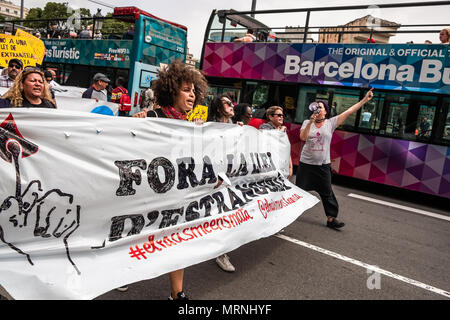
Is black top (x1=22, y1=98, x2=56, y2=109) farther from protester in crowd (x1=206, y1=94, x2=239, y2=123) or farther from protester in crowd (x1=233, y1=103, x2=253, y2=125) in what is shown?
protester in crowd (x1=233, y1=103, x2=253, y2=125)

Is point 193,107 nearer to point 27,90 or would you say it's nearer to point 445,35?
point 27,90

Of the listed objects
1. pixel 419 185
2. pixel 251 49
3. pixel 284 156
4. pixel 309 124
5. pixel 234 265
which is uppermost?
pixel 251 49

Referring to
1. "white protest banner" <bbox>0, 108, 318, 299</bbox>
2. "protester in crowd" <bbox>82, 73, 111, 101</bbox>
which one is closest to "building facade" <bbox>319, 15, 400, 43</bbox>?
"protester in crowd" <bbox>82, 73, 111, 101</bbox>

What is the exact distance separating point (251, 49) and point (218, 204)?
8.13m

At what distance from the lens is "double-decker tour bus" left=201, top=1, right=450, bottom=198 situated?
7812 mm

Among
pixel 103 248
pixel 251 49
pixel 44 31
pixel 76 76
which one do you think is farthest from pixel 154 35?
pixel 103 248

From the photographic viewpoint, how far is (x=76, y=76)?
1438 cm

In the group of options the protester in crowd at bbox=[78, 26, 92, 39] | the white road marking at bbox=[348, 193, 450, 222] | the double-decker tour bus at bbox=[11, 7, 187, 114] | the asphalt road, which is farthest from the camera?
the protester in crowd at bbox=[78, 26, 92, 39]

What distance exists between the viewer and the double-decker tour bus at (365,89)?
25.6ft

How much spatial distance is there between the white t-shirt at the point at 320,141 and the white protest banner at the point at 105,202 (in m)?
2.11

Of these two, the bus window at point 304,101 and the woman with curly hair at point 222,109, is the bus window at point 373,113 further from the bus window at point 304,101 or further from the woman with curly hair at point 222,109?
the woman with curly hair at point 222,109

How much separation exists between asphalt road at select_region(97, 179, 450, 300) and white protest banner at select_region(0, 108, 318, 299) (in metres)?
0.46

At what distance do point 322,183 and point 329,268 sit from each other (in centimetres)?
160

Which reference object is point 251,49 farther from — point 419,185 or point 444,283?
point 444,283
